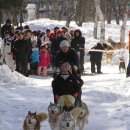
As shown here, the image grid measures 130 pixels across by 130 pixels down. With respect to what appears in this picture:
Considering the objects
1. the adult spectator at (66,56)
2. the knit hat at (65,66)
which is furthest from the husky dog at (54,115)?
the adult spectator at (66,56)

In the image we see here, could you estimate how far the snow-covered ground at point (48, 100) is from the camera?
30.6ft

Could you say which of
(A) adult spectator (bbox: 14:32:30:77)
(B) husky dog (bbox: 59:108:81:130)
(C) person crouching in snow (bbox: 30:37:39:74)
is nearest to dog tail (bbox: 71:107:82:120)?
(B) husky dog (bbox: 59:108:81:130)

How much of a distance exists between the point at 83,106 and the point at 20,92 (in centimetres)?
489

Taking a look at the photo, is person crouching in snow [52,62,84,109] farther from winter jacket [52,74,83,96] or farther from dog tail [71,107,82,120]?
dog tail [71,107,82,120]

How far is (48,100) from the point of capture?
39.3 ft

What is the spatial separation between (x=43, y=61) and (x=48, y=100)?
19.5ft

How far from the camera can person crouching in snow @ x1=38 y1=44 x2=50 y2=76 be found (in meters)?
17.8

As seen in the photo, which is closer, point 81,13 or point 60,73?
point 60,73

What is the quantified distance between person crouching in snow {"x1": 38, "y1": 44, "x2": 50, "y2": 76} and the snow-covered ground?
0.60 meters

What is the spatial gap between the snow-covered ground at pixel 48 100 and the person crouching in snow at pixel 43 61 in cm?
60

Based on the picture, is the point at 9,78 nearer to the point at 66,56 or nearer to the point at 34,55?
the point at 34,55

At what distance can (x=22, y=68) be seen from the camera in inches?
649

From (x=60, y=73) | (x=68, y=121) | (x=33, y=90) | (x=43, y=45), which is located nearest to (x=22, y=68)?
(x=43, y=45)

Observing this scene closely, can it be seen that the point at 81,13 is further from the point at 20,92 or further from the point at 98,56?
the point at 20,92
